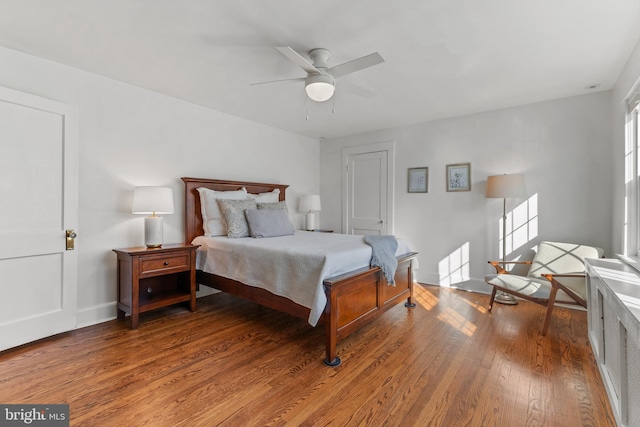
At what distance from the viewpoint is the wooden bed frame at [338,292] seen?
225 centimetres

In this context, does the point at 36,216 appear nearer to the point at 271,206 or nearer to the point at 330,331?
the point at 271,206

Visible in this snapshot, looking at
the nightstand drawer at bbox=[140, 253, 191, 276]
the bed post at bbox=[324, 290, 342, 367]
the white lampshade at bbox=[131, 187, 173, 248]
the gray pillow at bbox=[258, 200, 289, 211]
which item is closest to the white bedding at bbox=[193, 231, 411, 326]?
the bed post at bbox=[324, 290, 342, 367]

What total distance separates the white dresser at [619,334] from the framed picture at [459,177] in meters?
2.01

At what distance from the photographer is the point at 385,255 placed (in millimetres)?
2840

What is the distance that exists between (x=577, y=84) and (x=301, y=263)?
3.45 metres

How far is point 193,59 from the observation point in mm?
2621

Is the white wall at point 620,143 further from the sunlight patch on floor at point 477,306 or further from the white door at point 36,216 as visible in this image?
the white door at point 36,216

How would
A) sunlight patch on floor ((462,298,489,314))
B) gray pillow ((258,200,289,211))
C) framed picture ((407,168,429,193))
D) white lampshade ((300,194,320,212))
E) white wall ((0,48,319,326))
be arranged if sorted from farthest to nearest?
white lampshade ((300,194,320,212)), framed picture ((407,168,429,193)), gray pillow ((258,200,289,211)), sunlight patch on floor ((462,298,489,314)), white wall ((0,48,319,326))

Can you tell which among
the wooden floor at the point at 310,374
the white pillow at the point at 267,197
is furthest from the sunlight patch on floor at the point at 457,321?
the white pillow at the point at 267,197

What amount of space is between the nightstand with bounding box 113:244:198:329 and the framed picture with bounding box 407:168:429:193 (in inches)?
128

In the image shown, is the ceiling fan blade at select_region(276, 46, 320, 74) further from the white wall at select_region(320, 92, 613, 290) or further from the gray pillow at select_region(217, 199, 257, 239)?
the white wall at select_region(320, 92, 613, 290)

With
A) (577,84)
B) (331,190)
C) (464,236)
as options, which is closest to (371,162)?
(331,190)

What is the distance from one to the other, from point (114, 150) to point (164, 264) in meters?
1.32

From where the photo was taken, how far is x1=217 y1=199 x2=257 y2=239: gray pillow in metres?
3.48
